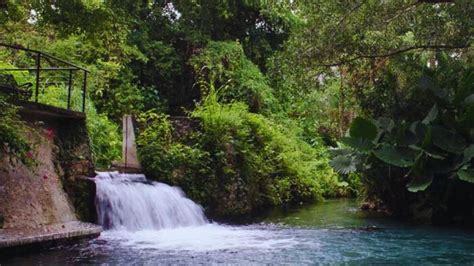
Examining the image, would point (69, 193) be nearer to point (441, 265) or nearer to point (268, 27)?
point (441, 265)

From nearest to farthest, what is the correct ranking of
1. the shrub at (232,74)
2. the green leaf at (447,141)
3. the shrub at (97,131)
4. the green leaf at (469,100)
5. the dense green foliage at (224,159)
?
1. the green leaf at (447,141)
2. the green leaf at (469,100)
3. the dense green foliage at (224,159)
4. the shrub at (97,131)
5. the shrub at (232,74)

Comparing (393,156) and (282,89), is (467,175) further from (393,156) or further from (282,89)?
(282,89)

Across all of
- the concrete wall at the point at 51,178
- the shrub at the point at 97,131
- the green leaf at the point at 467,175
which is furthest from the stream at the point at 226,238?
the shrub at the point at 97,131

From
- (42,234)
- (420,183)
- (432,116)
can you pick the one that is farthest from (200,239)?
(432,116)

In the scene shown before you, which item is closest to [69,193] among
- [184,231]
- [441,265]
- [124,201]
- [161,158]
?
[124,201]

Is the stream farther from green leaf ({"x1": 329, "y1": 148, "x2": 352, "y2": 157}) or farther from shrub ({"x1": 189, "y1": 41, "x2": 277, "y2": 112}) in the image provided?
shrub ({"x1": 189, "y1": 41, "x2": 277, "y2": 112})

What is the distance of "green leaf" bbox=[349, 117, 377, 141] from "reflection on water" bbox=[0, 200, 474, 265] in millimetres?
2032

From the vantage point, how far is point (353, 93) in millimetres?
14992

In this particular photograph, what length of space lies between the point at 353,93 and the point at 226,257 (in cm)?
840

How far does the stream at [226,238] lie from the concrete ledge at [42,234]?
158mm

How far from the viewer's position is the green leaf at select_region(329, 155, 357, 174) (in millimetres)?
13117

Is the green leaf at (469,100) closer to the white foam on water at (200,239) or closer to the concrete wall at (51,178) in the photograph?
the white foam on water at (200,239)

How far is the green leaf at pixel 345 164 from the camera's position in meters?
13.1

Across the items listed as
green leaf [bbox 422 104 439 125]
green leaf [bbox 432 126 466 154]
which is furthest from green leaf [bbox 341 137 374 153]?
green leaf [bbox 432 126 466 154]
